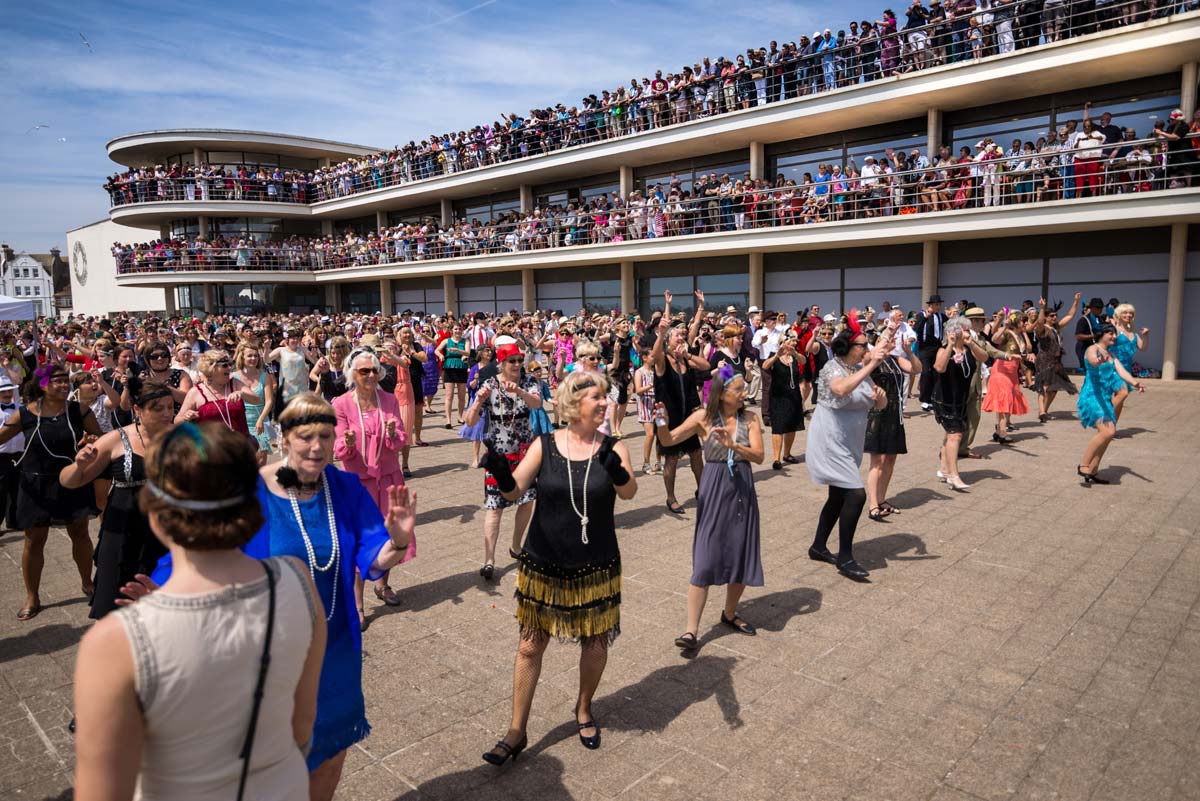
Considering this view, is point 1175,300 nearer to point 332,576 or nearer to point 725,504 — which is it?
point 725,504

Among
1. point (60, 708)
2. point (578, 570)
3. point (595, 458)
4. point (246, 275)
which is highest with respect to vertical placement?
point (246, 275)

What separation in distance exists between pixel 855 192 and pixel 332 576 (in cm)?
1813

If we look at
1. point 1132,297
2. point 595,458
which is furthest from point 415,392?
point 1132,297

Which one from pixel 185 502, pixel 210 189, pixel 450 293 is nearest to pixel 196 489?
pixel 185 502

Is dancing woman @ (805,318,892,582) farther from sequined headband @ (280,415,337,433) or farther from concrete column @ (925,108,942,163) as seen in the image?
concrete column @ (925,108,942,163)

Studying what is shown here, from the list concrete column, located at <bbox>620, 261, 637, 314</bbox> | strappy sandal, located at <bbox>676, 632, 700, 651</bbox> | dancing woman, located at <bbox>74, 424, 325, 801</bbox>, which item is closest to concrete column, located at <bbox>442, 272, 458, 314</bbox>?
concrete column, located at <bbox>620, 261, 637, 314</bbox>

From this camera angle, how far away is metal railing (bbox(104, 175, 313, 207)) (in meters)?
34.8

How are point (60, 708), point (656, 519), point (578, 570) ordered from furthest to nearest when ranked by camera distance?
point (656, 519)
point (60, 708)
point (578, 570)

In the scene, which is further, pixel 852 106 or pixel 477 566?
pixel 852 106

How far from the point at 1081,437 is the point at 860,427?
7.02 meters

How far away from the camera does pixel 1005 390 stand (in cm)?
1016

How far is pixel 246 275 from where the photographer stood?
34125 millimetres

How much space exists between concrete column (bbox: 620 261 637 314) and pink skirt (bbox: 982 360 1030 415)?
52.4 ft

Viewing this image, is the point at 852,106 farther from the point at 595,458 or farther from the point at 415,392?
the point at 595,458
